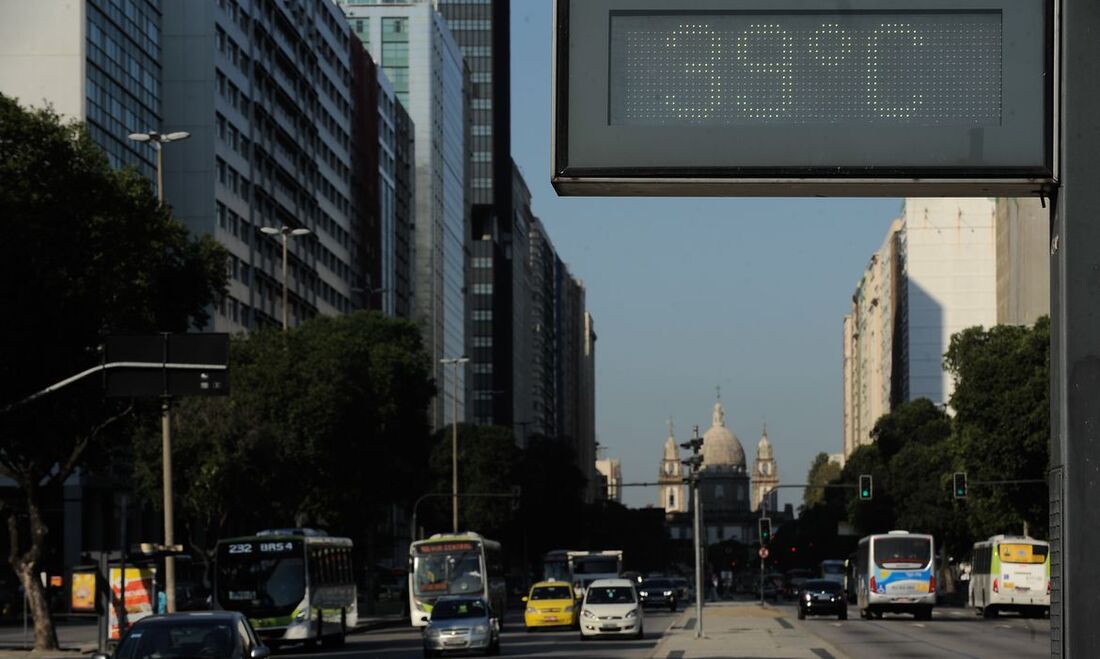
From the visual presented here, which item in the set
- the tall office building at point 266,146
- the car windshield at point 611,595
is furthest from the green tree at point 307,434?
the car windshield at point 611,595

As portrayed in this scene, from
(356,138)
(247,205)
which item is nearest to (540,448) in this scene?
(356,138)

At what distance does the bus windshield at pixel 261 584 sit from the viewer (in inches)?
1965

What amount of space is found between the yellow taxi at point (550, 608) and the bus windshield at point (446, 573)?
1.94 metres

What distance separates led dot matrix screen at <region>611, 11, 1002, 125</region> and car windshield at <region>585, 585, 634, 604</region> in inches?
1938

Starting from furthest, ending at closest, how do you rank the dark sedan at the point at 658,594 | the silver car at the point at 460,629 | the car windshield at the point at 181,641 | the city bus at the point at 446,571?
the dark sedan at the point at 658,594 < the city bus at the point at 446,571 < the silver car at the point at 460,629 < the car windshield at the point at 181,641

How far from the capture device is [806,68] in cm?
579

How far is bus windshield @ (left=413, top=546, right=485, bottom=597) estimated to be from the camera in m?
63.5

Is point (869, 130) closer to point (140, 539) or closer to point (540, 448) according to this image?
point (140, 539)

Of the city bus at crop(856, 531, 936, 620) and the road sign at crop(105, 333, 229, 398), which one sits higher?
the road sign at crop(105, 333, 229, 398)

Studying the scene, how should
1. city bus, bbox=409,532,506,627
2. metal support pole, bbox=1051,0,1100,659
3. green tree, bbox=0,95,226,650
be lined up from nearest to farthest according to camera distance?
metal support pole, bbox=1051,0,1100,659 < green tree, bbox=0,95,226,650 < city bus, bbox=409,532,506,627

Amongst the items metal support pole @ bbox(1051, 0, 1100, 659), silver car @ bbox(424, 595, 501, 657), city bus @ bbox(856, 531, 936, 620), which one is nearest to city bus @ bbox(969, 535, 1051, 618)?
city bus @ bbox(856, 531, 936, 620)

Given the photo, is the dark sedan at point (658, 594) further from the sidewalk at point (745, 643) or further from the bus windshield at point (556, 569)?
the sidewalk at point (745, 643)

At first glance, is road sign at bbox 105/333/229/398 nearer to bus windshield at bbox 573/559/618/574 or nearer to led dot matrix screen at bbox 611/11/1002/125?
led dot matrix screen at bbox 611/11/1002/125

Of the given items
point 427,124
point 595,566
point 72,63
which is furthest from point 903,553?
point 427,124
